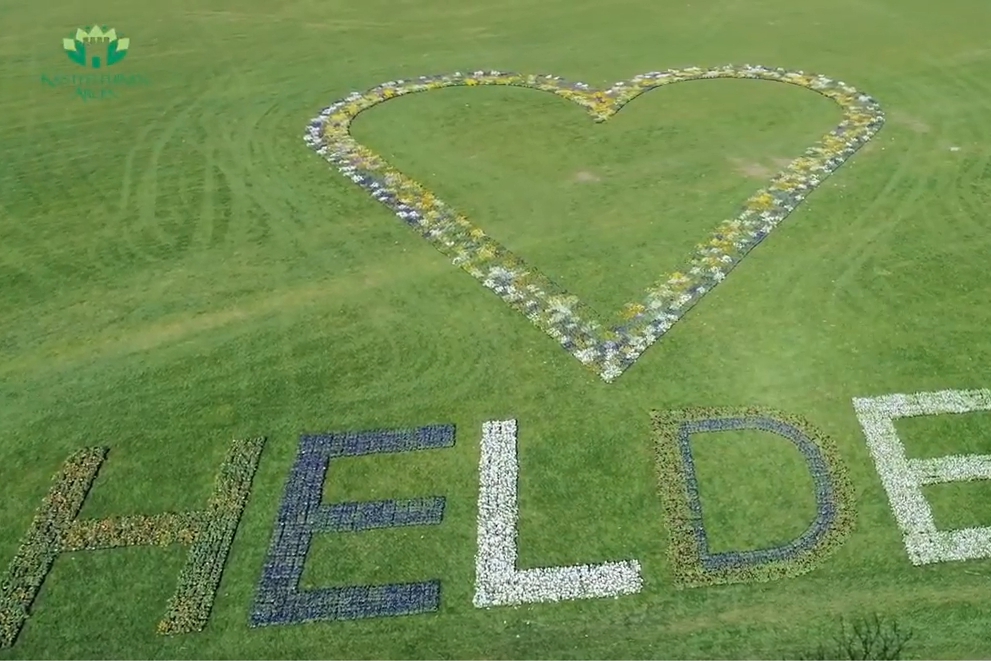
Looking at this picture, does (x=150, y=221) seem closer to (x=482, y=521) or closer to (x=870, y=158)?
(x=482, y=521)

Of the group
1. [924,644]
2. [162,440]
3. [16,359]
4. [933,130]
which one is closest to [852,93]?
[933,130]

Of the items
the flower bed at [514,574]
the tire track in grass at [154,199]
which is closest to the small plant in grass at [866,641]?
the flower bed at [514,574]

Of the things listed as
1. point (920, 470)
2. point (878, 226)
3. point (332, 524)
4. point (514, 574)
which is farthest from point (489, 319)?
point (878, 226)

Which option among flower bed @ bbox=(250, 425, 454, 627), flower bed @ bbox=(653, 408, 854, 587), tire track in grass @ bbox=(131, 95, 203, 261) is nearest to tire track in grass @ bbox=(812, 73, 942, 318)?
flower bed @ bbox=(653, 408, 854, 587)

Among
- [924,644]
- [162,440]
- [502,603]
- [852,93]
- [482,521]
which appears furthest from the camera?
[852,93]

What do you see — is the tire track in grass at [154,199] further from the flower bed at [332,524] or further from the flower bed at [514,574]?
the flower bed at [514,574]

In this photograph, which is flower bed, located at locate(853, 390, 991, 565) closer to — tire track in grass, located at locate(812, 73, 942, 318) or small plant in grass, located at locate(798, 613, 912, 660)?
small plant in grass, located at locate(798, 613, 912, 660)
